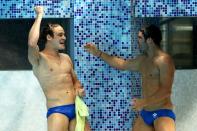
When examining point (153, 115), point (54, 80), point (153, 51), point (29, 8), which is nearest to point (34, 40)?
point (54, 80)

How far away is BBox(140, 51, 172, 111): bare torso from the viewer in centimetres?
643

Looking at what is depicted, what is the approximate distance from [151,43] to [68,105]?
1230 millimetres

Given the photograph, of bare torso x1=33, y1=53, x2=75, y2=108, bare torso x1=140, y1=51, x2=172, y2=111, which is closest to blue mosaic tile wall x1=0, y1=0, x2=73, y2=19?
bare torso x1=33, y1=53, x2=75, y2=108

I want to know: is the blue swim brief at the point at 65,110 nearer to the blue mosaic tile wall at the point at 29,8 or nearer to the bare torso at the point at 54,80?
the bare torso at the point at 54,80

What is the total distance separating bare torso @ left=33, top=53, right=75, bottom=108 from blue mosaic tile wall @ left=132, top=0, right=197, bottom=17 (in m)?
1.47

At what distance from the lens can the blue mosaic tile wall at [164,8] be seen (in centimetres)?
716

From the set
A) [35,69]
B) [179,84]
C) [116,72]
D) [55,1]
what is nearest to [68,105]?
[35,69]

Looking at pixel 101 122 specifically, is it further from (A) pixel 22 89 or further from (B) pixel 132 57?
(A) pixel 22 89

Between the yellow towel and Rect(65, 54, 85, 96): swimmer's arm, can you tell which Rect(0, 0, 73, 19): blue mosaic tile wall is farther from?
the yellow towel

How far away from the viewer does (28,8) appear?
720cm

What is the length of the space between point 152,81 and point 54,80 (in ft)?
3.84

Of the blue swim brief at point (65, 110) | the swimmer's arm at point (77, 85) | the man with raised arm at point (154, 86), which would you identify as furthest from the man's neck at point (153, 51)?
the blue swim brief at point (65, 110)

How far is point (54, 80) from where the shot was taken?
6301 mm

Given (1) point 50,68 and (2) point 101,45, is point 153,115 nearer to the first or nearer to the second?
(2) point 101,45
